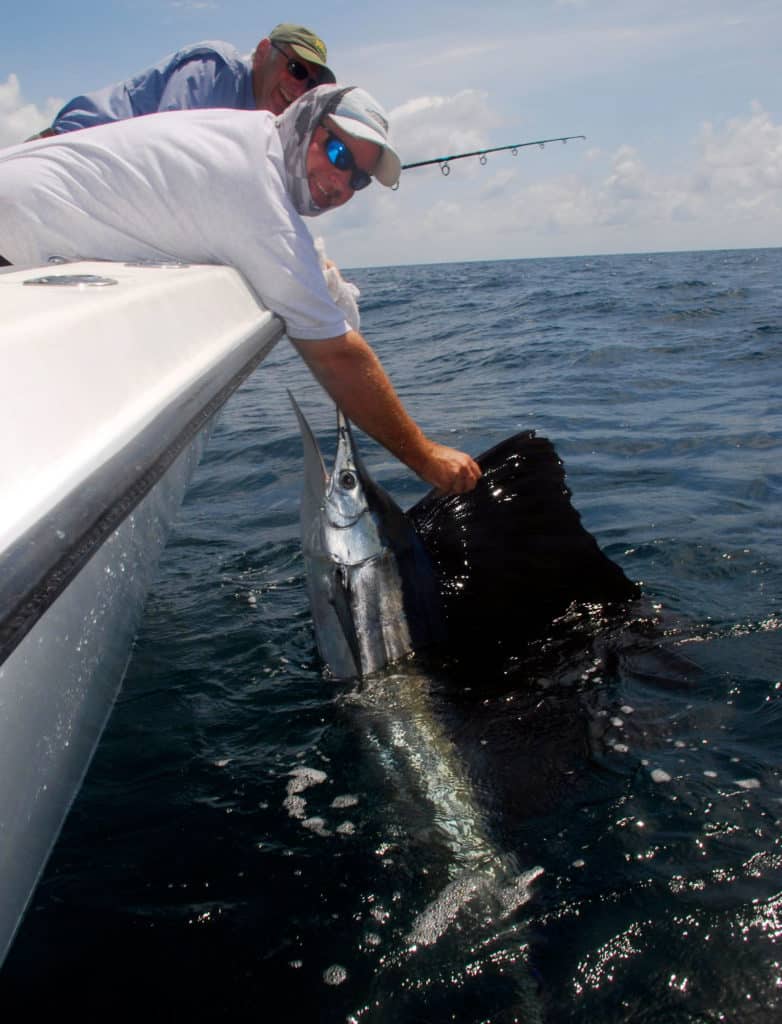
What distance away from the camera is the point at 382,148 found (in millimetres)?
2352

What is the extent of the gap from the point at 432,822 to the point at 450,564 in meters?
1.01

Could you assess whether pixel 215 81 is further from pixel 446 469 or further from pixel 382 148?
pixel 446 469

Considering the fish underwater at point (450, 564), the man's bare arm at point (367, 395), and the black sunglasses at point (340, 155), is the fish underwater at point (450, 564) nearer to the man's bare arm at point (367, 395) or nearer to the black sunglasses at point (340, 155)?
the man's bare arm at point (367, 395)

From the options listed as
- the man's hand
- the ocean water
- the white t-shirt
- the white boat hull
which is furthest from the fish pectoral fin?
the white t-shirt

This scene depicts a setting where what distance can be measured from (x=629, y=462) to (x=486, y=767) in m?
3.25

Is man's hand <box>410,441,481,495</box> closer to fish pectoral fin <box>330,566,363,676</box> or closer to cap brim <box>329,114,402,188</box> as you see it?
fish pectoral fin <box>330,566,363,676</box>

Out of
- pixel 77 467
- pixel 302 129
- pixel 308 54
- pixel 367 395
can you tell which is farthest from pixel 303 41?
pixel 77 467

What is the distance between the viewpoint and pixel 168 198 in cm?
221

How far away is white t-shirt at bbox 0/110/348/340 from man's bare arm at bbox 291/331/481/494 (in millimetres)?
55

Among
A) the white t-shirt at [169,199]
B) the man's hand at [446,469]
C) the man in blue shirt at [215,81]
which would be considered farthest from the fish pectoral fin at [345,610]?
the man in blue shirt at [215,81]

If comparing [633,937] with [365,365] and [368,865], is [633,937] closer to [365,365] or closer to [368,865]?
[368,865]

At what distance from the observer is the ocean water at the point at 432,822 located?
1.61 metres

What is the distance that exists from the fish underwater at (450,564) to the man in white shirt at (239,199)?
0.60 ft

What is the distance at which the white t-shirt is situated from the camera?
2.16 m
